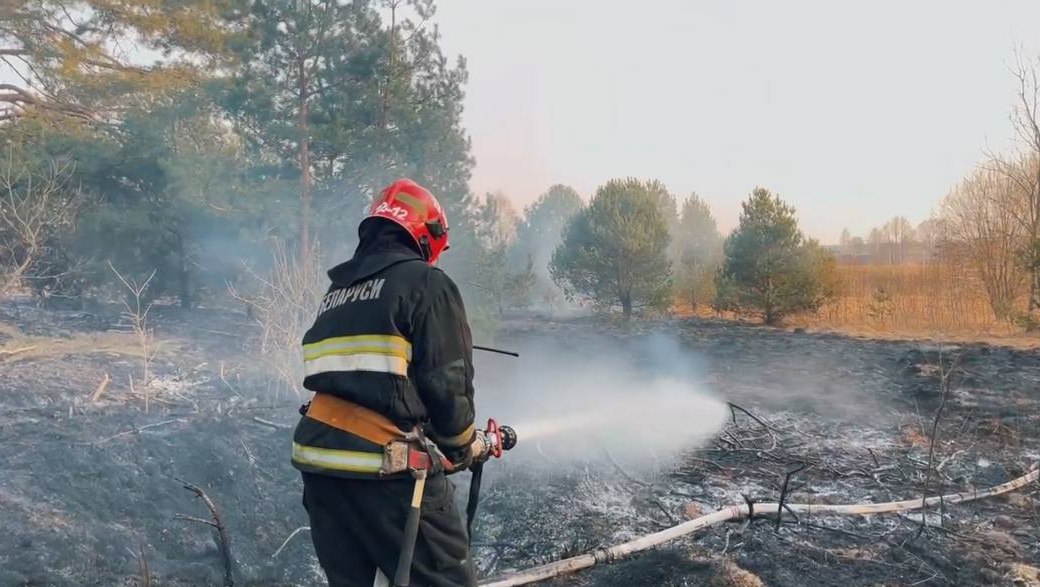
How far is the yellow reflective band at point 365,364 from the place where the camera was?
258 cm

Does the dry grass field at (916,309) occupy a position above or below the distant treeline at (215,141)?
below

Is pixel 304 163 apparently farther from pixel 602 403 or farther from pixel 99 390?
pixel 602 403

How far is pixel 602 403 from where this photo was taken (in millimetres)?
10391

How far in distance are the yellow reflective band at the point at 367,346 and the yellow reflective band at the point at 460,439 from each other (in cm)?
40

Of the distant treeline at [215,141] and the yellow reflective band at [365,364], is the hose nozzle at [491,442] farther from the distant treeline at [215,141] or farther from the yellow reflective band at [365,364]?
the distant treeline at [215,141]

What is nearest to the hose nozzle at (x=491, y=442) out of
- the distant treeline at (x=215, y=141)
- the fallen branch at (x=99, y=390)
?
the fallen branch at (x=99, y=390)

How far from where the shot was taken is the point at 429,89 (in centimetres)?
1478

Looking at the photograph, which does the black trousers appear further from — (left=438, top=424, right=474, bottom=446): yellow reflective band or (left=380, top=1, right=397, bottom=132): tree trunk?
(left=380, top=1, right=397, bottom=132): tree trunk

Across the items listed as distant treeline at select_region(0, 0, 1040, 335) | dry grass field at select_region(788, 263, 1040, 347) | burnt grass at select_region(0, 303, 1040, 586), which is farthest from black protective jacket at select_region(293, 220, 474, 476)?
dry grass field at select_region(788, 263, 1040, 347)

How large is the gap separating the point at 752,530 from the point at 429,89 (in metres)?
12.1

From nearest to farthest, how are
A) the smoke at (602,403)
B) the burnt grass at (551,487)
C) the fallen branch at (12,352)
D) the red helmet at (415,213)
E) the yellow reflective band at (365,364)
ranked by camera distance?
the yellow reflective band at (365,364) → the red helmet at (415,213) → the burnt grass at (551,487) → the smoke at (602,403) → the fallen branch at (12,352)

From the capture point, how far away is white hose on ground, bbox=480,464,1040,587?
14.1 feet

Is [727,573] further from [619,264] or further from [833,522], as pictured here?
[619,264]

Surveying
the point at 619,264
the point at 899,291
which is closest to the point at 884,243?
the point at 899,291
